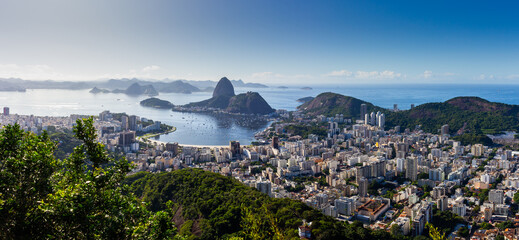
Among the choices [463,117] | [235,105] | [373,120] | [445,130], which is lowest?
[445,130]

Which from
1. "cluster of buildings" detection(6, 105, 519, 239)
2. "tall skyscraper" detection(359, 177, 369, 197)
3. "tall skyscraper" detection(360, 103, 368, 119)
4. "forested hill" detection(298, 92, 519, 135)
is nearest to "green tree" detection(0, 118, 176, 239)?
"cluster of buildings" detection(6, 105, 519, 239)

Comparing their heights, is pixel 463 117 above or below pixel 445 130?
above

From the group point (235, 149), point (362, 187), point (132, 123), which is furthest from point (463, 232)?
point (132, 123)

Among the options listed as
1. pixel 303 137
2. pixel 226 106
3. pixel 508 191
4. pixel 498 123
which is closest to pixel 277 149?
pixel 303 137

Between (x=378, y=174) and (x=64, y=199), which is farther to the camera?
(x=378, y=174)

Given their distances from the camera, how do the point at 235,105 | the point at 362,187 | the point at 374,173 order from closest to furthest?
1. the point at 362,187
2. the point at 374,173
3. the point at 235,105

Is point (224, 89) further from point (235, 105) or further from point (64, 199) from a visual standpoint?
point (64, 199)
